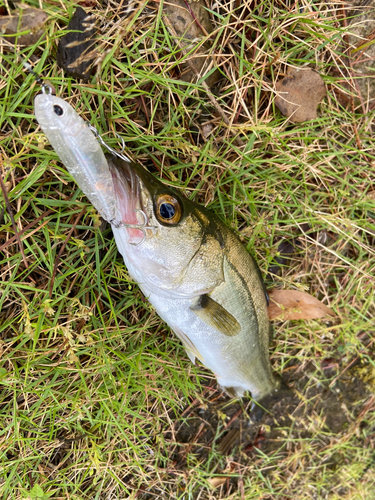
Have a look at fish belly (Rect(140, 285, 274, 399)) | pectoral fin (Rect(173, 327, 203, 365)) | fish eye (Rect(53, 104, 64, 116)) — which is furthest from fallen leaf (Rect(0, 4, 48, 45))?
pectoral fin (Rect(173, 327, 203, 365))

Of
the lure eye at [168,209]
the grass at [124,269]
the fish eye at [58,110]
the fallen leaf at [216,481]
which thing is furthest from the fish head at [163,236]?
the fallen leaf at [216,481]

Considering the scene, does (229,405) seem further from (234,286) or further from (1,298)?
(1,298)

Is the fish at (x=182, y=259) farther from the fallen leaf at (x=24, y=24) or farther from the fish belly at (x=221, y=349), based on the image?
the fallen leaf at (x=24, y=24)

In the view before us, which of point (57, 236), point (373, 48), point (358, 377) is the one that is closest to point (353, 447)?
point (358, 377)

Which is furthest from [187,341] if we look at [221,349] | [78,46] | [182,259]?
[78,46]

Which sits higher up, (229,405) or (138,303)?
(138,303)
